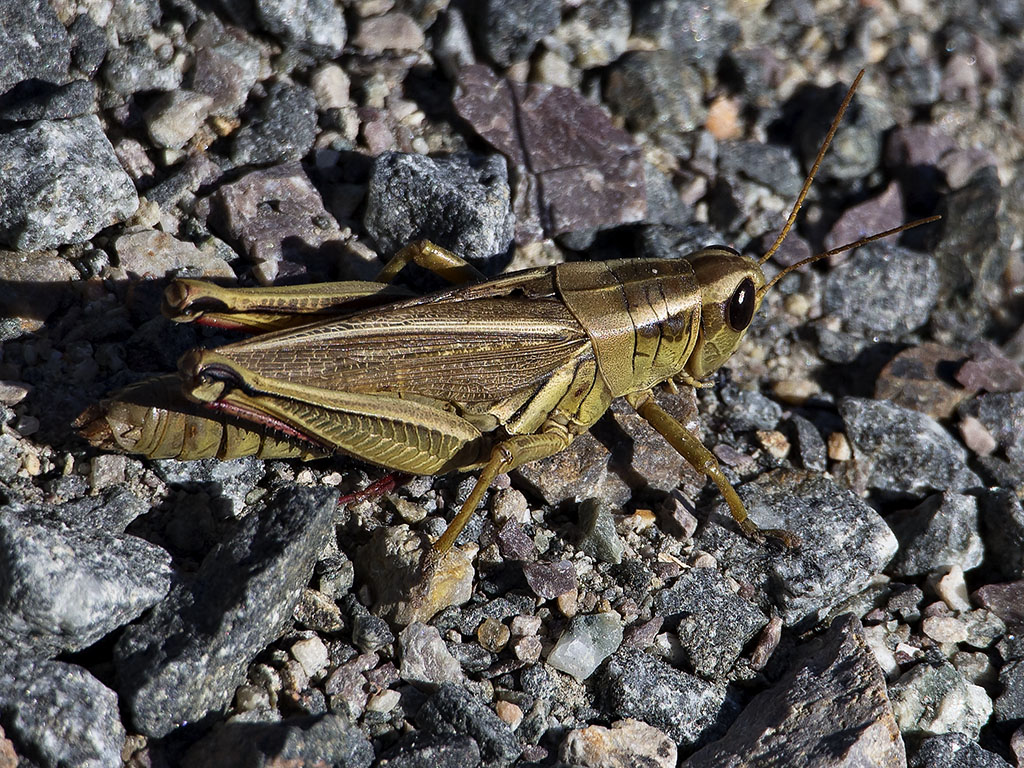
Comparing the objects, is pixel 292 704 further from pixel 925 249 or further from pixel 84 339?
pixel 925 249

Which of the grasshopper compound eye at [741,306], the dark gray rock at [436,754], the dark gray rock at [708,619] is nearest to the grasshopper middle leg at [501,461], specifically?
the dark gray rock at [436,754]

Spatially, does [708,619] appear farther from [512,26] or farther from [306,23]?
[306,23]

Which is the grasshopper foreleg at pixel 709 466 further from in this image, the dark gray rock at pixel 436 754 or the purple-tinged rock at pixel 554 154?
the dark gray rock at pixel 436 754

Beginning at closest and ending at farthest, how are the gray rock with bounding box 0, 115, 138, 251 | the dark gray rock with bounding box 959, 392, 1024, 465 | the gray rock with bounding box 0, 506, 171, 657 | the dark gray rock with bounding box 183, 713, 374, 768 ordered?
the dark gray rock with bounding box 183, 713, 374, 768
the gray rock with bounding box 0, 506, 171, 657
the gray rock with bounding box 0, 115, 138, 251
the dark gray rock with bounding box 959, 392, 1024, 465

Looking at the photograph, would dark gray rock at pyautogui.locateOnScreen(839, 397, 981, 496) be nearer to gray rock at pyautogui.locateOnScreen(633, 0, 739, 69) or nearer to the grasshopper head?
the grasshopper head

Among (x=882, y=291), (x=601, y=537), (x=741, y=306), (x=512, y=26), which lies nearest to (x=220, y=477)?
(x=601, y=537)

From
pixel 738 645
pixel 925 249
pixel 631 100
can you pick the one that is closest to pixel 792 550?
pixel 738 645

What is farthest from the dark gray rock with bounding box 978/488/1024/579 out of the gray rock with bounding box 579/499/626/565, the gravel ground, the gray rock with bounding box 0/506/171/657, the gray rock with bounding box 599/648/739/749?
the gray rock with bounding box 0/506/171/657

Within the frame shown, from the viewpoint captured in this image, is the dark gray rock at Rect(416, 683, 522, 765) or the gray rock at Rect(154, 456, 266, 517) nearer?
the dark gray rock at Rect(416, 683, 522, 765)
